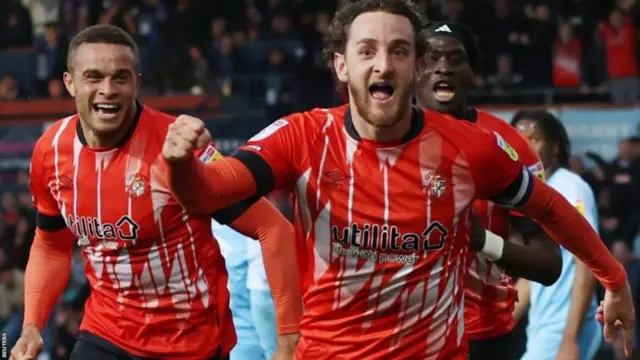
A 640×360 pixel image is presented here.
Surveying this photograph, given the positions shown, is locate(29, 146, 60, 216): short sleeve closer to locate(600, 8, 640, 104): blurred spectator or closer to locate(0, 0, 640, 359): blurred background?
locate(0, 0, 640, 359): blurred background

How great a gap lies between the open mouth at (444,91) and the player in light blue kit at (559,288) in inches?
53.5

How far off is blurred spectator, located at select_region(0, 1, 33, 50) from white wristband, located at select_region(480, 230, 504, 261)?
1416 cm

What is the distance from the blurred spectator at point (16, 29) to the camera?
61.5 feet

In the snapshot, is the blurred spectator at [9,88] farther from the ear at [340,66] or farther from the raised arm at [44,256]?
the ear at [340,66]

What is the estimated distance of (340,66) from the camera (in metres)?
4.76

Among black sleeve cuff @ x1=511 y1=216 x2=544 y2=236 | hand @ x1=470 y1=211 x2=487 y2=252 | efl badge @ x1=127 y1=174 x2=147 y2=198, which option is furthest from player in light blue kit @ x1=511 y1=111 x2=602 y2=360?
efl badge @ x1=127 y1=174 x2=147 y2=198

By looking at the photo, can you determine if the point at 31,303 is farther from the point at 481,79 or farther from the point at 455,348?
the point at 481,79

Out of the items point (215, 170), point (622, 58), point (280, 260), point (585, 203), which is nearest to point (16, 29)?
Result: point (622, 58)

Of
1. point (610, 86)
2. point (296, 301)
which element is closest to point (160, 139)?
point (296, 301)

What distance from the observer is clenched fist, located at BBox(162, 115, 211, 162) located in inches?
151

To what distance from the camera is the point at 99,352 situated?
18.8ft

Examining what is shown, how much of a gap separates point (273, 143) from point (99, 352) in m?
1.67

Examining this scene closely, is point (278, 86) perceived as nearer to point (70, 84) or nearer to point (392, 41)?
point (70, 84)

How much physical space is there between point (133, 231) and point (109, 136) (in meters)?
0.40
